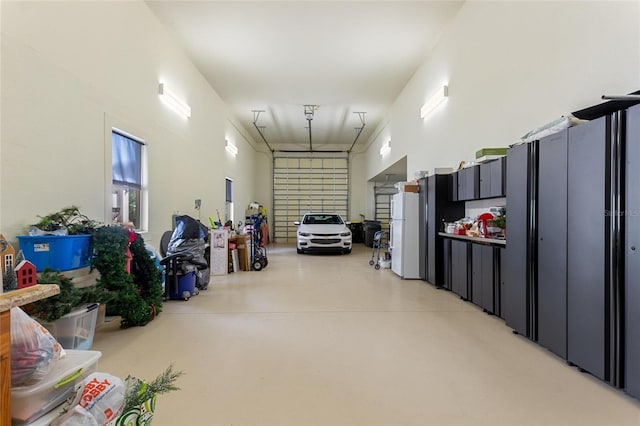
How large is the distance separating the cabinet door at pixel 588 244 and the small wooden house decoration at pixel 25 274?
12.8ft

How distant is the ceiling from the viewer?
4441 mm

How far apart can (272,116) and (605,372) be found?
9069 mm

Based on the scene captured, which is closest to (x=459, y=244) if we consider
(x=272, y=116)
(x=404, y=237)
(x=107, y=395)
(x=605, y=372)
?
(x=404, y=237)

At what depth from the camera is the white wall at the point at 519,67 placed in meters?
2.37

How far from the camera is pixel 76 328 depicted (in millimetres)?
2432

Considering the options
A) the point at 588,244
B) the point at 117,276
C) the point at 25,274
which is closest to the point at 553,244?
the point at 588,244

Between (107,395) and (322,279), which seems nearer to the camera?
(107,395)

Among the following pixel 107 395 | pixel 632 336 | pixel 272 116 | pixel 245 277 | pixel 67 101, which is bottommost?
pixel 245 277

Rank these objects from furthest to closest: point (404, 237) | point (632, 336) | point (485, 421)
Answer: point (404, 237) → point (632, 336) → point (485, 421)

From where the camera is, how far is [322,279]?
5438mm

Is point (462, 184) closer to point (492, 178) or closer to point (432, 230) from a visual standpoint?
point (492, 178)

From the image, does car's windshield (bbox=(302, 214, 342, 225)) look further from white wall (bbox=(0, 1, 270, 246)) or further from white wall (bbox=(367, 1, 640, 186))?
white wall (bbox=(0, 1, 270, 246))

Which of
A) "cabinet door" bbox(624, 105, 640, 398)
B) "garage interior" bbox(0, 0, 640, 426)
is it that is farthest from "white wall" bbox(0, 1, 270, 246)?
"cabinet door" bbox(624, 105, 640, 398)

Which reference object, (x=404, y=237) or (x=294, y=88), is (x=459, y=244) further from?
(x=294, y=88)
